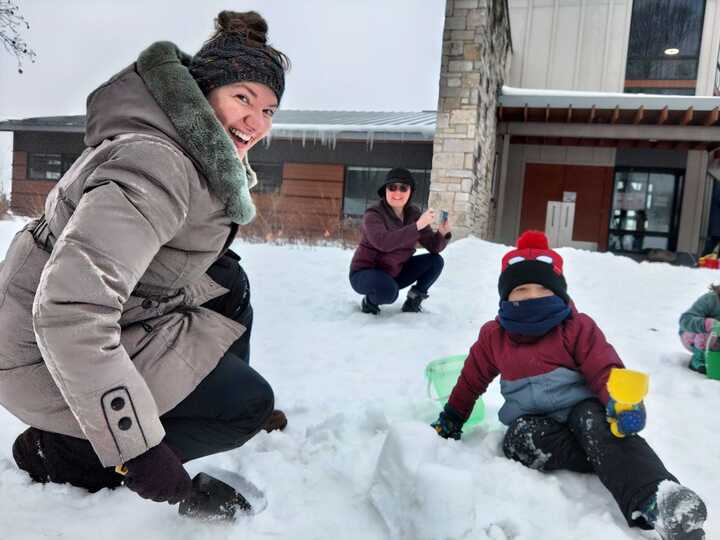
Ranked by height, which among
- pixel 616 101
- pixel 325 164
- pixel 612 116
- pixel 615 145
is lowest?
pixel 325 164

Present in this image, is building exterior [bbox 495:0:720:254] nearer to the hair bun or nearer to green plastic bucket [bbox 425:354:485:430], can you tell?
green plastic bucket [bbox 425:354:485:430]

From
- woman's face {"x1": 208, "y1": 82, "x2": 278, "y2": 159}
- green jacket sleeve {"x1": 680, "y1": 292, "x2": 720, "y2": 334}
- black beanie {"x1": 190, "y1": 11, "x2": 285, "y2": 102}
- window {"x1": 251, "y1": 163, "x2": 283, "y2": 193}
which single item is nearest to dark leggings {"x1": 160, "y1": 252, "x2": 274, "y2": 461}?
woman's face {"x1": 208, "y1": 82, "x2": 278, "y2": 159}

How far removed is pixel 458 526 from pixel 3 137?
624 inches

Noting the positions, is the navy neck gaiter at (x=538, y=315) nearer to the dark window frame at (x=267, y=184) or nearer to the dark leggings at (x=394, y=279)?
the dark leggings at (x=394, y=279)

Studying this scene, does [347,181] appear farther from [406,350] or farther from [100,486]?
[100,486]

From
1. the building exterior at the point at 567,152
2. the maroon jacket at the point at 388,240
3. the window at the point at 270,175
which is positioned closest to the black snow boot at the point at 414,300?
the maroon jacket at the point at 388,240

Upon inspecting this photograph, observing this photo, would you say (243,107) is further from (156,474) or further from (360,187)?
(360,187)

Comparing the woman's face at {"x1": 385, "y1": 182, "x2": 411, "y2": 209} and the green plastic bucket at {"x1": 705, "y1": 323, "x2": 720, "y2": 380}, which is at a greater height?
the woman's face at {"x1": 385, "y1": 182, "x2": 411, "y2": 209}

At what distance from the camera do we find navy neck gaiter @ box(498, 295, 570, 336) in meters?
1.79

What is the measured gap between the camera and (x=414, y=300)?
12.6 feet

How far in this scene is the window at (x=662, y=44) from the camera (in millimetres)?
11625

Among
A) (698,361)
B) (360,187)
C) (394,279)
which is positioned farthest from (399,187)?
(360,187)

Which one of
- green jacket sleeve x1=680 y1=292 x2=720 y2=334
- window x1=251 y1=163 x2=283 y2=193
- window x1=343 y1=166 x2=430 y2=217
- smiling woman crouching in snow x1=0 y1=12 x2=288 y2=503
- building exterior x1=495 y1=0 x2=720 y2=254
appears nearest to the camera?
smiling woman crouching in snow x1=0 y1=12 x2=288 y2=503

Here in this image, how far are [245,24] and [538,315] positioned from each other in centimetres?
132
